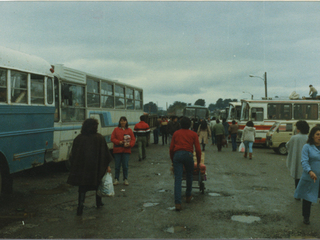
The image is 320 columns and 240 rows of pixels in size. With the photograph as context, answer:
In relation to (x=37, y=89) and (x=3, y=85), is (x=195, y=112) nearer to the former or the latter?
(x=37, y=89)

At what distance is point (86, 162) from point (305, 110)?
21.8 metres

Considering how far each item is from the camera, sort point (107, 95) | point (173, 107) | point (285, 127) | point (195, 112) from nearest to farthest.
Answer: point (107, 95) < point (285, 127) < point (195, 112) < point (173, 107)

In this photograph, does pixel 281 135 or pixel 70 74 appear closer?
pixel 70 74

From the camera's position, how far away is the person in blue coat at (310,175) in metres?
5.92

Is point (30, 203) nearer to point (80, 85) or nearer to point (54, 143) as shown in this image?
point (54, 143)

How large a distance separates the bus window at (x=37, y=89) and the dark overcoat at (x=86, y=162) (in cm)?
277

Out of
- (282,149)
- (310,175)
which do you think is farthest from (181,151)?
(282,149)

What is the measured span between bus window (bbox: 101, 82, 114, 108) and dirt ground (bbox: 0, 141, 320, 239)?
5.13 meters

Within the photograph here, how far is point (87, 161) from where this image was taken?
647 centimetres

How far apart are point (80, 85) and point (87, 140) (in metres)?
6.66

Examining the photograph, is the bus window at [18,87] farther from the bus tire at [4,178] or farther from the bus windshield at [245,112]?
the bus windshield at [245,112]

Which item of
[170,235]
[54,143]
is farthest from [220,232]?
[54,143]

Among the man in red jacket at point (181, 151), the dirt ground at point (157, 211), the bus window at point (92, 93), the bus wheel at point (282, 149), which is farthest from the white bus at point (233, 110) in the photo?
the man in red jacket at point (181, 151)

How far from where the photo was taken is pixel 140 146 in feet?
49.2
